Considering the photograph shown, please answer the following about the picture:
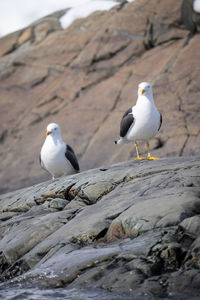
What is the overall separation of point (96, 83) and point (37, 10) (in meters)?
5.44

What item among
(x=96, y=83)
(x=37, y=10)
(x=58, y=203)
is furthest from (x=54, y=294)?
(x=37, y=10)

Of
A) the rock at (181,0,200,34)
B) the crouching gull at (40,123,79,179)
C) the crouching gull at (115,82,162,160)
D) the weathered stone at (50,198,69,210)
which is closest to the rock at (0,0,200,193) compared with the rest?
the rock at (181,0,200,34)

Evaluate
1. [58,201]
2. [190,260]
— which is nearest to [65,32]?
[58,201]

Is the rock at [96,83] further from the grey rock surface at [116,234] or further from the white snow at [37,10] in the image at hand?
the grey rock surface at [116,234]

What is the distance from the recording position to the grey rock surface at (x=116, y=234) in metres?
5.20

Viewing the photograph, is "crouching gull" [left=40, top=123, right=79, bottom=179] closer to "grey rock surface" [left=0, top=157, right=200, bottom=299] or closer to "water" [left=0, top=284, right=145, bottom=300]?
"grey rock surface" [left=0, top=157, right=200, bottom=299]

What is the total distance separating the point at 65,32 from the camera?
1825 cm

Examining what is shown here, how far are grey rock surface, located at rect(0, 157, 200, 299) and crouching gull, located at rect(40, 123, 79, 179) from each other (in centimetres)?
199

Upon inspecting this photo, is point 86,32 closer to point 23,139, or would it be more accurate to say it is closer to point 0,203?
point 23,139

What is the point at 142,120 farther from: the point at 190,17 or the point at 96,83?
the point at 190,17

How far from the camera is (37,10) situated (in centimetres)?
2055

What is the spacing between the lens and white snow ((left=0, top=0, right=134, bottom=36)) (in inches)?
729

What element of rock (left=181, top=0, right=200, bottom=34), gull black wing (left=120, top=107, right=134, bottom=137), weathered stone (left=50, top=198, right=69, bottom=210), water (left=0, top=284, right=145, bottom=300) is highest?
rock (left=181, top=0, right=200, bottom=34)

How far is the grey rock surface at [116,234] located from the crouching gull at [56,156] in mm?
1987
